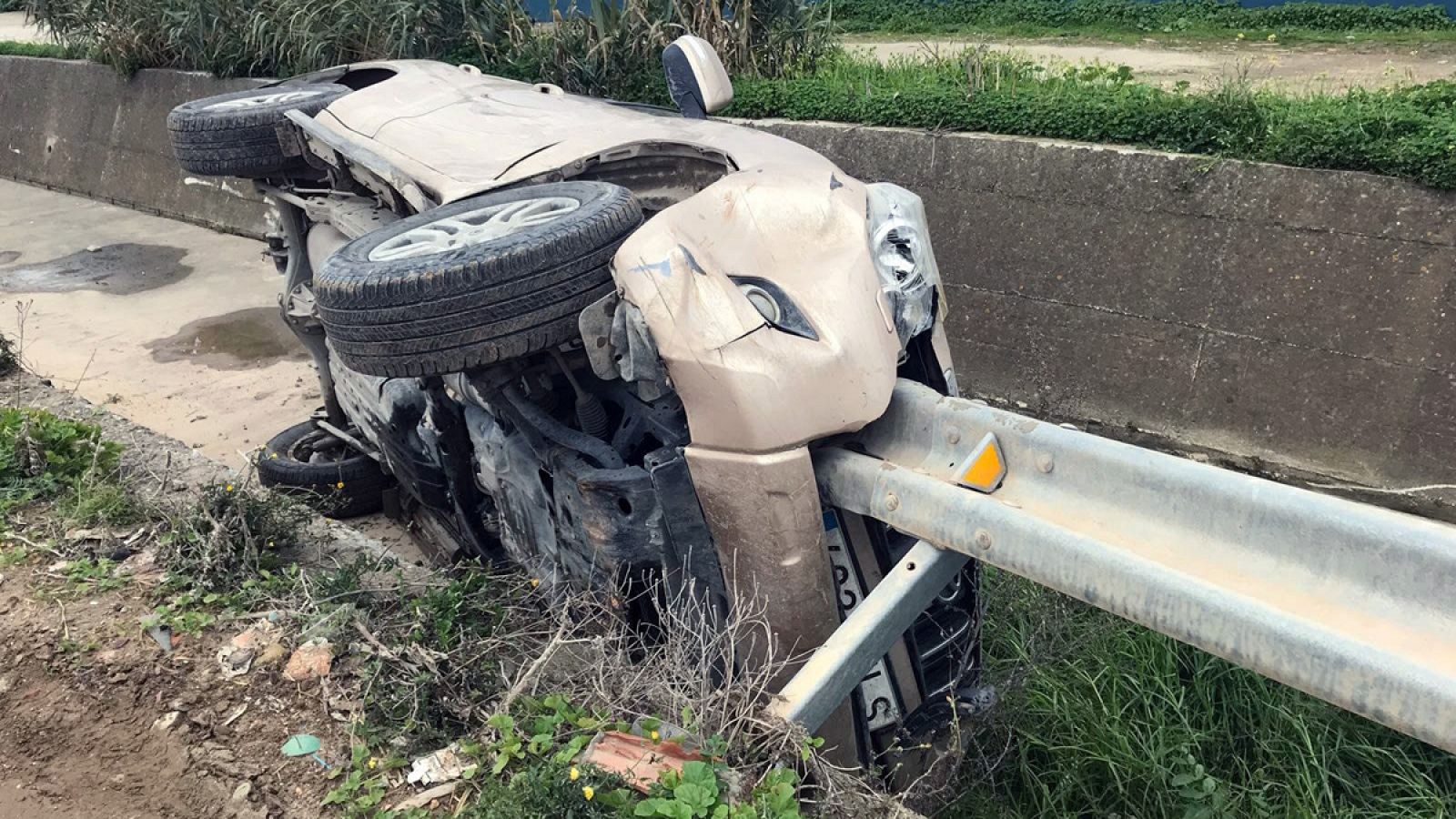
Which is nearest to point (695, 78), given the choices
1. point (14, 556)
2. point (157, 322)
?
point (14, 556)

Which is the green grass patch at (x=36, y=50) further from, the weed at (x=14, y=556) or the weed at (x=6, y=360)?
the weed at (x=14, y=556)

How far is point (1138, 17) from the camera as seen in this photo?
392 inches

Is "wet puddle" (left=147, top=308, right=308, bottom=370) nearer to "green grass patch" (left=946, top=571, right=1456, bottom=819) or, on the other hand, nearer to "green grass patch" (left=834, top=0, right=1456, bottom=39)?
"green grass patch" (left=834, top=0, right=1456, bottom=39)

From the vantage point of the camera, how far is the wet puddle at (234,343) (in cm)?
734

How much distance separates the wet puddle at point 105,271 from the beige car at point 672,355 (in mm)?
6193

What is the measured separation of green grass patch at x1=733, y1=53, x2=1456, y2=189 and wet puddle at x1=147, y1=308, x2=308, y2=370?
10.3 feet

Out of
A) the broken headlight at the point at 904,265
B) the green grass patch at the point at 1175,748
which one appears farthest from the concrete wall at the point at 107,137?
the green grass patch at the point at 1175,748

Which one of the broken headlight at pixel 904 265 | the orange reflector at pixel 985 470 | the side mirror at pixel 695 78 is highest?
the side mirror at pixel 695 78

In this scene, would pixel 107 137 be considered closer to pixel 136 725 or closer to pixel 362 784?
pixel 136 725

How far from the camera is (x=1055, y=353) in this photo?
593 cm

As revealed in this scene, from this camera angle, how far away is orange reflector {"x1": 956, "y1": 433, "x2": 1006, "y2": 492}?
256 centimetres

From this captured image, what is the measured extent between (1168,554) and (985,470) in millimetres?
425

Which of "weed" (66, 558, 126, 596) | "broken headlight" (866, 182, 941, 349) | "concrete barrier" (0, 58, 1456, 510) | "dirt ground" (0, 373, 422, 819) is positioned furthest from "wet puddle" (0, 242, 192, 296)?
"broken headlight" (866, 182, 941, 349)

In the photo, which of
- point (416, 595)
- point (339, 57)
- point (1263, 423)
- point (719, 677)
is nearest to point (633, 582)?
point (719, 677)
